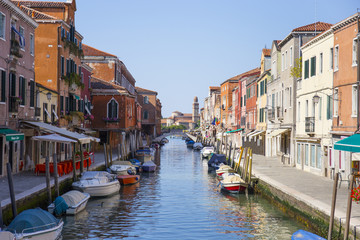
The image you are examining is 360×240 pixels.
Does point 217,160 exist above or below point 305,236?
below

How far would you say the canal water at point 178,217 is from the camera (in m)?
16.0

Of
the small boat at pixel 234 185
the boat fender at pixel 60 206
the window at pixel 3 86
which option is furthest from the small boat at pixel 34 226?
the small boat at pixel 234 185

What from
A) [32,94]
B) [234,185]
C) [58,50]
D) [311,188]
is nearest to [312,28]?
[234,185]

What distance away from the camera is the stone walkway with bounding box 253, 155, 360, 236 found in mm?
14109

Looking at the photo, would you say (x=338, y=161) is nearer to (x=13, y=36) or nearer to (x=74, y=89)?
(x=13, y=36)

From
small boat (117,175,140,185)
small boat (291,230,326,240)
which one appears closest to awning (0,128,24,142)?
small boat (117,175,140,185)

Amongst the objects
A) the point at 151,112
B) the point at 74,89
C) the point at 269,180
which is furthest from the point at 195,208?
the point at 151,112

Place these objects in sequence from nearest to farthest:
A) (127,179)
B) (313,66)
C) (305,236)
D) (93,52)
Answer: (305,236) < (313,66) < (127,179) < (93,52)

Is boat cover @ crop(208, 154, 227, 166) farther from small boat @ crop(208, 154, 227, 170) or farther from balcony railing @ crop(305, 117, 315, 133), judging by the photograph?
balcony railing @ crop(305, 117, 315, 133)

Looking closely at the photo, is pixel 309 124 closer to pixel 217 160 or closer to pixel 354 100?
pixel 354 100

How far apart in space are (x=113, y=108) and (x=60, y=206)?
2702 cm

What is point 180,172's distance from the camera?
38.8m

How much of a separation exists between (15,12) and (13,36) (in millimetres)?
1137

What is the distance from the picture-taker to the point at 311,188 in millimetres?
19531
